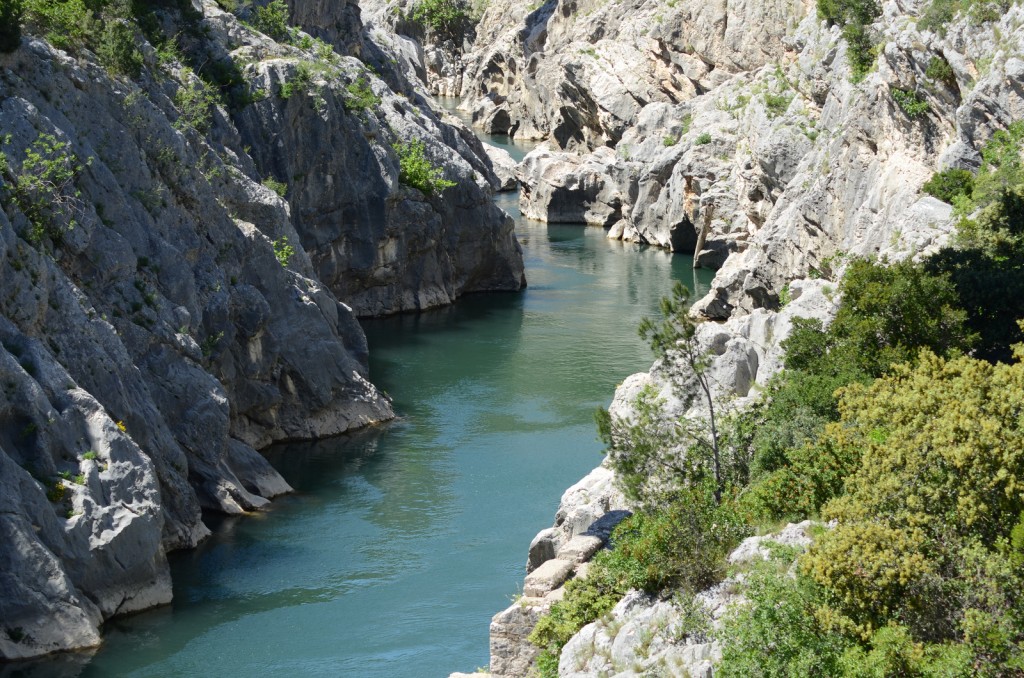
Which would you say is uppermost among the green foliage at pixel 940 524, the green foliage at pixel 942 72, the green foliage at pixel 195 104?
the green foliage at pixel 942 72

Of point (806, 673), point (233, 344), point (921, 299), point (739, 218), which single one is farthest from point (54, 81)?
point (739, 218)

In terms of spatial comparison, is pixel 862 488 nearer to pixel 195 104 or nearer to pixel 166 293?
pixel 166 293

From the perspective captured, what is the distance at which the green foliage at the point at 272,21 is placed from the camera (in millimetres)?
76438

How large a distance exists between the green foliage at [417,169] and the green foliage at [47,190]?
3411 centimetres

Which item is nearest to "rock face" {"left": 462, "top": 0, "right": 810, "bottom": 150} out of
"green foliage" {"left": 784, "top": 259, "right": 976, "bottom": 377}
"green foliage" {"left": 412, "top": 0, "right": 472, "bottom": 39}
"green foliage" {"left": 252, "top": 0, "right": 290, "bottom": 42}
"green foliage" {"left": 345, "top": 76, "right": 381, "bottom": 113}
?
"green foliage" {"left": 412, "top": 0, "right": 472, "bottom": 39}

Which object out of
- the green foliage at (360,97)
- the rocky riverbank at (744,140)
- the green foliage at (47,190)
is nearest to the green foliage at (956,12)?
the rocky riverbank at (744,140)

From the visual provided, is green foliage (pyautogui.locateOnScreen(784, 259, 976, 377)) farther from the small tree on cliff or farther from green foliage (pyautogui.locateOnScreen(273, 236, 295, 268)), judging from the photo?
green foliage (pyautogui.locateOnScreen(273, 236, 295, 268))

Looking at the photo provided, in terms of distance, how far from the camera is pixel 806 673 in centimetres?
2339

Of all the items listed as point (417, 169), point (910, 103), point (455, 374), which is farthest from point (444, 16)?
point (910, 103)

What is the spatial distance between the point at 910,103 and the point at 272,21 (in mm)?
35109

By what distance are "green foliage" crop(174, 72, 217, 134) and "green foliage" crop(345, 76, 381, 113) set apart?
459 inches

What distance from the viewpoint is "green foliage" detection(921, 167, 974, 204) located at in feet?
180

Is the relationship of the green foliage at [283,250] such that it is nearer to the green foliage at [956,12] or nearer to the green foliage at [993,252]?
the green foliage at [993,252]

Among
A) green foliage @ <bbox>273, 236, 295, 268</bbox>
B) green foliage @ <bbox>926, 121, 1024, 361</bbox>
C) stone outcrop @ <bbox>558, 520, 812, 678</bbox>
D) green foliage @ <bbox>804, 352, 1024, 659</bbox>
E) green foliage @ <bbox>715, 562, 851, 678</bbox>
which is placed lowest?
stone outcrop @ <bbox>558, 520, 812, 678</bbox>
